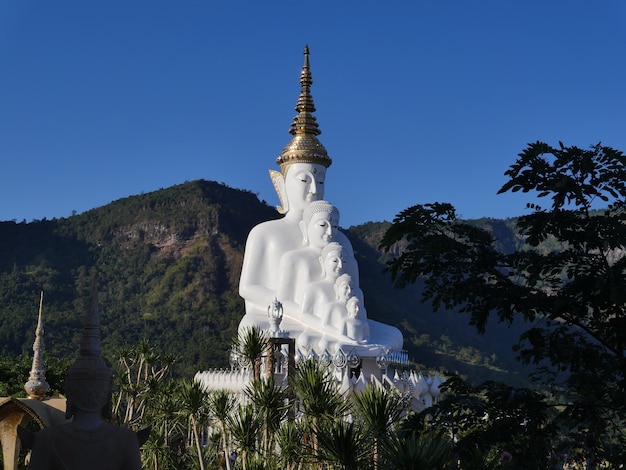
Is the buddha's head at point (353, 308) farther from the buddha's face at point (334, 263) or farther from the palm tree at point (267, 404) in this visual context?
the palm tree at point (267, 404)

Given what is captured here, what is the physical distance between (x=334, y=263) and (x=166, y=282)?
3417cm

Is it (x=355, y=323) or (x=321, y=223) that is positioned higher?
(x=321, y=223)

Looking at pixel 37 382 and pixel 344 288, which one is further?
pixel 344 288

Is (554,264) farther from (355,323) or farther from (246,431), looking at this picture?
(355,323)

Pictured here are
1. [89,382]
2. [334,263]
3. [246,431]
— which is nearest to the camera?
[89,382]

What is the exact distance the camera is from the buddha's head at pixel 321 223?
1970 cm

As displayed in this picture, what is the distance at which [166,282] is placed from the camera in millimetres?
51781

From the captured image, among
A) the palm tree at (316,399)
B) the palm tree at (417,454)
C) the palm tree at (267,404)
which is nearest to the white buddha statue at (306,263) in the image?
the palm tree at (267,404)

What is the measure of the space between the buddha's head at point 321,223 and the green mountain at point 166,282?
20.2 meters

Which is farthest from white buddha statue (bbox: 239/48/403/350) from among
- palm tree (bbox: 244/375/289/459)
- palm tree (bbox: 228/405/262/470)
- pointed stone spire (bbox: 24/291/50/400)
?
palm tree (bbox: 228/405/262/470)

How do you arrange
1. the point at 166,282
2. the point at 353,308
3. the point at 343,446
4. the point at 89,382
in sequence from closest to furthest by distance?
the point at 89,382
the point at 343,446
the point at 353,308
the point at 166,282

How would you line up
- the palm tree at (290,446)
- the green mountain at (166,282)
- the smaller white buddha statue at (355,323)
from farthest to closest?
the green mountain at (166,282), the smaller white buddha statue at (355,323), the palm tree at (290,446)

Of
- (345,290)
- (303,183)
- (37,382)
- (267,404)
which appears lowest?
(267,404)

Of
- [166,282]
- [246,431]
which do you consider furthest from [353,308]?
[166,282]
